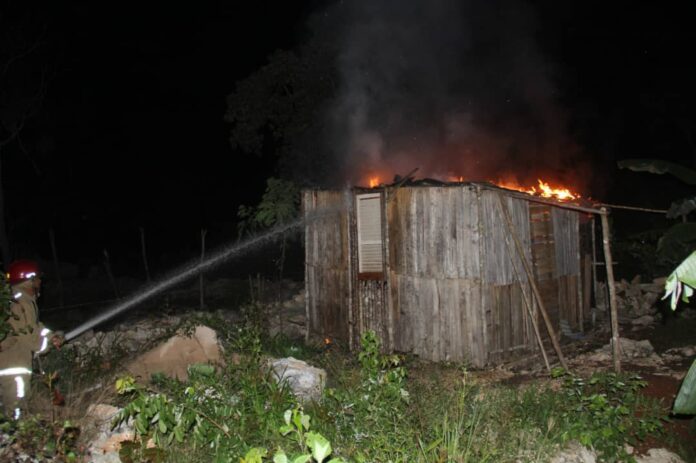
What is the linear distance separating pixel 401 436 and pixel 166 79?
2887 centimetres

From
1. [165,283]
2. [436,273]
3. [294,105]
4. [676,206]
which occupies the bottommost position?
[165,283]

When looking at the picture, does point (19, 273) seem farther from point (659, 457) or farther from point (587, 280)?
point (587, 280)

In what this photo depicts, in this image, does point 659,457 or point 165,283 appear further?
point 165,283

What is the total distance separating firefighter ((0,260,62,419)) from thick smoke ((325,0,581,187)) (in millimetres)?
8038

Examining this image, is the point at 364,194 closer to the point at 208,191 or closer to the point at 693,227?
the point at 693,227

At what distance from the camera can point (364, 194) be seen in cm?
1001

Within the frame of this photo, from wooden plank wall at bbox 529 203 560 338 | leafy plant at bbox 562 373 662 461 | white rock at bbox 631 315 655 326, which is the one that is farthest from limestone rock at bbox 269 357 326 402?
white rock at bbox 631 315 655 326

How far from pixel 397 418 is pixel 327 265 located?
5.63 m

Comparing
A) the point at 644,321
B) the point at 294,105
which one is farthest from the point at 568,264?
the point at 294,105

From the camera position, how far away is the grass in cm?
486

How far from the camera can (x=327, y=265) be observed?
10789mm

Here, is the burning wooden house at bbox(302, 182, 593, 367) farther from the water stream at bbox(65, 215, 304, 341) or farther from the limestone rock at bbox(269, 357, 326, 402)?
the limestone rock at bbox(269, 357, 326, 402)

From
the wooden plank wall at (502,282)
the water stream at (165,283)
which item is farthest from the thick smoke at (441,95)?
the wooden plank wall at (502,282)

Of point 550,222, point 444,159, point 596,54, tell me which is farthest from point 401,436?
point 596,54
